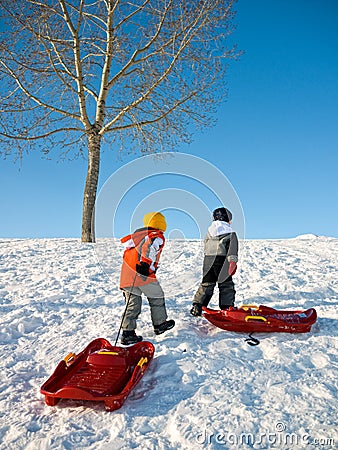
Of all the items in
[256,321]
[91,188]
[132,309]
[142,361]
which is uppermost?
[91,188]

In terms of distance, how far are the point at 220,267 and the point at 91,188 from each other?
332 inches

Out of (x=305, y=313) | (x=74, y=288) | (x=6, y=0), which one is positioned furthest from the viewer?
(x=6, y=0)

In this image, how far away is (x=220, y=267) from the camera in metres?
6.49

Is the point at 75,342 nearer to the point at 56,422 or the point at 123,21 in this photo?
the point at 56,422

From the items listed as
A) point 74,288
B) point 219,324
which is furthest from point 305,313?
point 74,288

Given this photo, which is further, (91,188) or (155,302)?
(91,188)

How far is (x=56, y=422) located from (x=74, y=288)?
437 cm

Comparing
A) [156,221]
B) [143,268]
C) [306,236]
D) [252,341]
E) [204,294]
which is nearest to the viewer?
[252,341]

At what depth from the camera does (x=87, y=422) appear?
3.66 metres

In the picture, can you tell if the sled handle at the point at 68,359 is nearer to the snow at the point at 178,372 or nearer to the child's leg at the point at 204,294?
the snow at the point at 178,372

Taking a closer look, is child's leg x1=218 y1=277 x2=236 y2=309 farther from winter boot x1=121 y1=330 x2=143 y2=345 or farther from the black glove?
winter boot x1=121 y1=330 x2=143 y2=345

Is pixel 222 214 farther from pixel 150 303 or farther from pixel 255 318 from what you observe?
pixel 150 303

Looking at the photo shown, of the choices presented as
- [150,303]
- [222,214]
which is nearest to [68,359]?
[150,303]

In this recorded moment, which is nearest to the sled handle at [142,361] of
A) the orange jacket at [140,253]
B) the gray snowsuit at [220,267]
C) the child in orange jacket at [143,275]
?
the child in orange jacket at [143,275]
